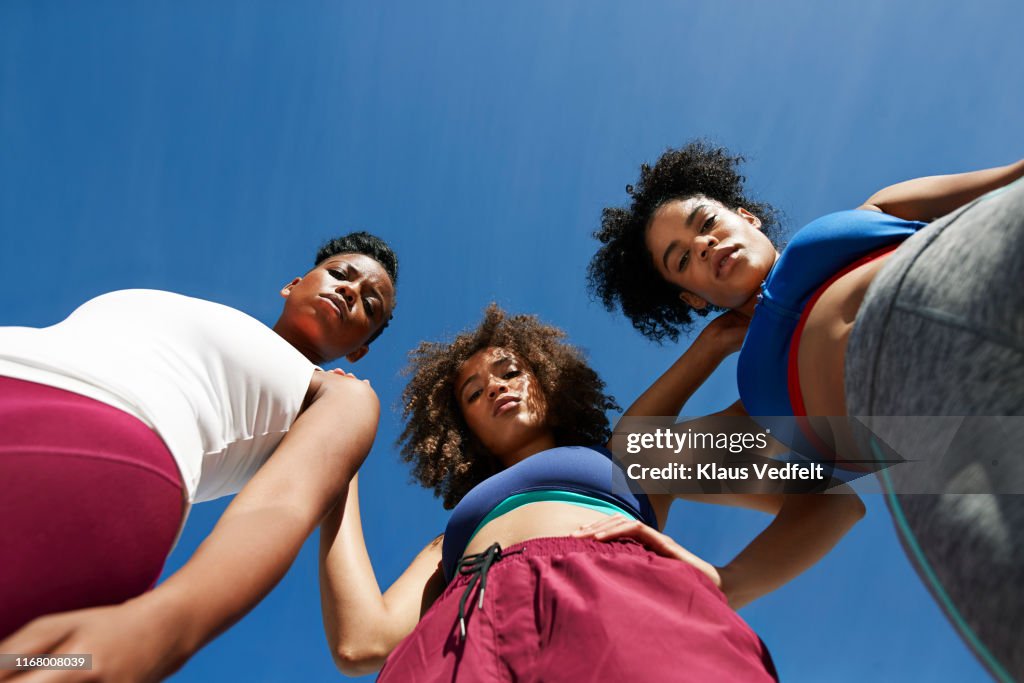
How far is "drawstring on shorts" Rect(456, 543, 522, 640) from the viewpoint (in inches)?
64.3

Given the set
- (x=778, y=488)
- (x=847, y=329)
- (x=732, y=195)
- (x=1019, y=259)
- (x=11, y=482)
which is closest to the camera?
(x=1019, y=259)

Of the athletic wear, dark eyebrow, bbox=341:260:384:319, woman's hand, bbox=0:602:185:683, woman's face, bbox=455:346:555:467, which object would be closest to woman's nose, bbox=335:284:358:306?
dark eyebrow, bbox=341:260:384:319

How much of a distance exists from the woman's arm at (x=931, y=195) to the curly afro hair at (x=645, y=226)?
124 centimetres

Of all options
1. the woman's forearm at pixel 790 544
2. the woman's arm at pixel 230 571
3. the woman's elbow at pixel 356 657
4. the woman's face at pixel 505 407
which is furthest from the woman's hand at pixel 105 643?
the woman's face at pixel 505 407

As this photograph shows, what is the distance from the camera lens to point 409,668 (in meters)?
1.62

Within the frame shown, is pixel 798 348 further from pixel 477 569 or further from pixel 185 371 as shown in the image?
pixel 185 371

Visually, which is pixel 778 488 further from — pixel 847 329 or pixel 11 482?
pixel 11 482

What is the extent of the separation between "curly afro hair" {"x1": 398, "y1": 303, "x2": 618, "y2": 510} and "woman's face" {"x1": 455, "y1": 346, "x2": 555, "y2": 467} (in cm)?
8

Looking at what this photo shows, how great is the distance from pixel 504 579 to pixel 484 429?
48.5 inches

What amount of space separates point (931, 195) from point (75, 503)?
2392 millimetres

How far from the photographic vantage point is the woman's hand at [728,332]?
8.76ft

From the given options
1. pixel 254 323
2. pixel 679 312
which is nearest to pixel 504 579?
pixel 254 323

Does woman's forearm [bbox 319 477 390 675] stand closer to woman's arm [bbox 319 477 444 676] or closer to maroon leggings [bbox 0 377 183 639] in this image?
woman's arm [bbox 319 477 444 676]

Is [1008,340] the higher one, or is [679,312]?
[679,312]
